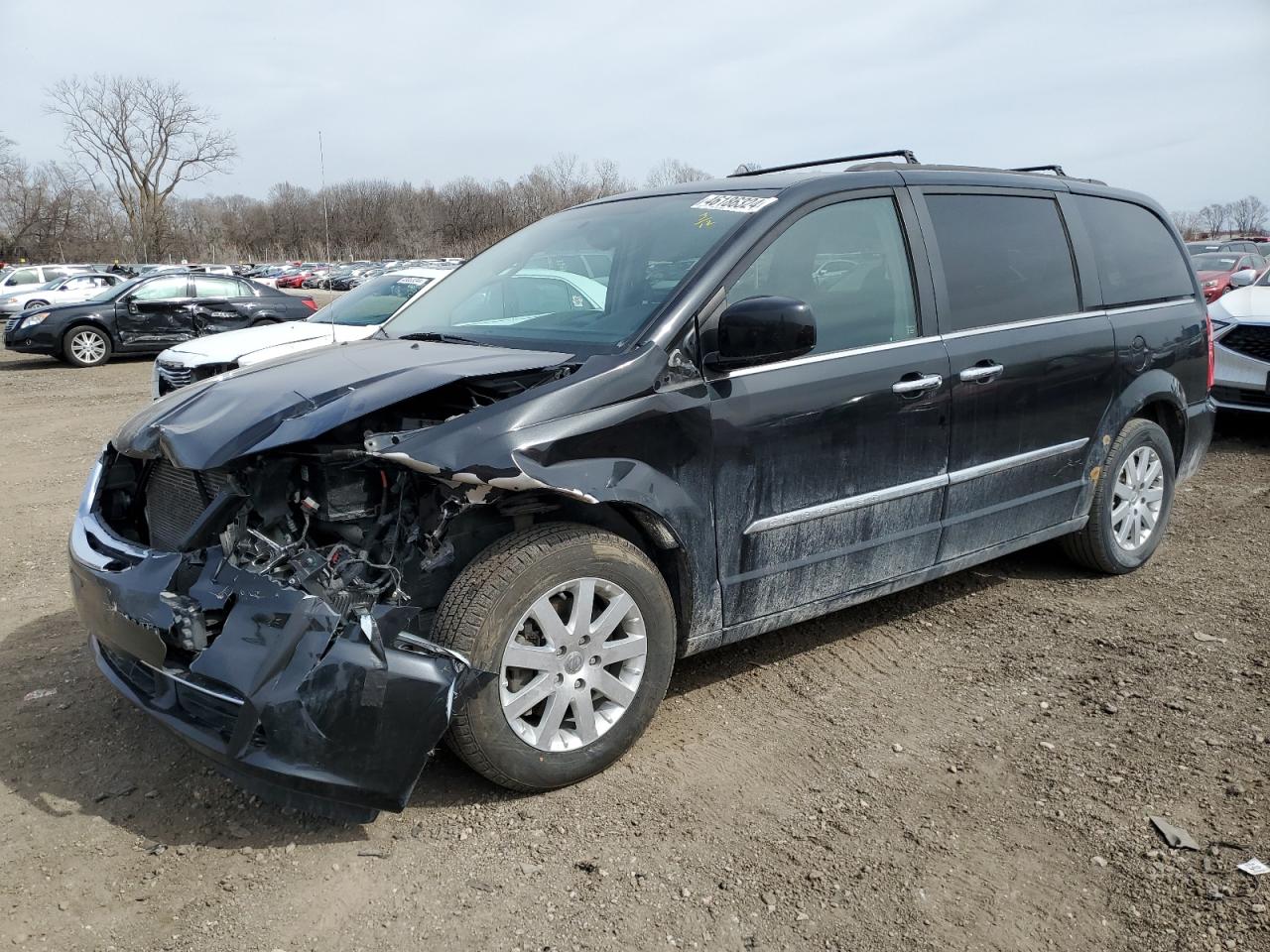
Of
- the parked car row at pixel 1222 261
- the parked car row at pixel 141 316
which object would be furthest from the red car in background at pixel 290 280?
the parked car row at pixel 1222 261

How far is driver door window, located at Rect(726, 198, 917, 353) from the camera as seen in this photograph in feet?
11.1

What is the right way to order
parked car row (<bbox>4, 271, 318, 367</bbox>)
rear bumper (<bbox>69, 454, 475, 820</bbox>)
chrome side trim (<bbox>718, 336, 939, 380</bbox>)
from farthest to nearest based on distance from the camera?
parked car row (<bbox>4, 271, 318, 367</bbox>) → chrome side trim (<bbox>718, 336, 939, 380</bbox>) → rear bumper (<bbox>69, 454, 475, 820</bbox>)

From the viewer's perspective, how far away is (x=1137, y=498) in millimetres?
4898

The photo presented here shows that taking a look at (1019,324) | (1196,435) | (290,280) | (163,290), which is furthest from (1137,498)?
(290,280)

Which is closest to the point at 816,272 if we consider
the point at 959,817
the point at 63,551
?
the point at 959,817

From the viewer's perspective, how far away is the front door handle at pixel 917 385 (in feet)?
11.7

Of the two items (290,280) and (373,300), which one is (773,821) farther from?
(290,280)

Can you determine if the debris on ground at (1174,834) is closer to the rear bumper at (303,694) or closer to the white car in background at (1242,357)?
the rear bumper at (303,694)

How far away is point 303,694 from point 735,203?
2264 millimetres

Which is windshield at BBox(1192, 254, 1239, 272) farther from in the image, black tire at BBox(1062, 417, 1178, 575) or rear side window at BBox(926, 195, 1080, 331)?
rear side window at BBox(926, 195, 1080, 331)

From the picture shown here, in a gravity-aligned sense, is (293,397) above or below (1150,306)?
below

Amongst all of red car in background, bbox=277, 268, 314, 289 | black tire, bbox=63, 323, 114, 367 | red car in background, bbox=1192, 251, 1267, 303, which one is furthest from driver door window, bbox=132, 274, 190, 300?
red car in background, bbox=277, 268, 314, 289

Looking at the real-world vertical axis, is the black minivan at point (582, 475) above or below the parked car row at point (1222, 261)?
below

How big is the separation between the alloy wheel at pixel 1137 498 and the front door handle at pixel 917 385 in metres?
1.62
